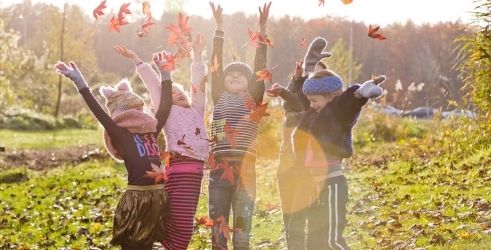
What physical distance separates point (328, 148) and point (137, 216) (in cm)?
151

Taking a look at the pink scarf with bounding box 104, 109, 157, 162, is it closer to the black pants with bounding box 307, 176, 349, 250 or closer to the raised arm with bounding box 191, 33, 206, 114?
the raised arm with bounding box 191, 33, 206, 114

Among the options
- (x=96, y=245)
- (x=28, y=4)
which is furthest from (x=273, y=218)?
(x=28, y=4)

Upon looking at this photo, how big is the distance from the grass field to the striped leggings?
2.65m

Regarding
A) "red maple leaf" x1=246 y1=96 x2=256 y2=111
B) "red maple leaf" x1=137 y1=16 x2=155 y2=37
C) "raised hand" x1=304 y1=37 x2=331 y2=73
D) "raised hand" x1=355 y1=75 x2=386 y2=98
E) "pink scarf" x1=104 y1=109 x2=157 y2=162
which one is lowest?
"pink scarf" x1=104 y1=109 x2=157 y2=162

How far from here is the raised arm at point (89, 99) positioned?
210 inches

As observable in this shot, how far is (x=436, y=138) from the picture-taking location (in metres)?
18.1

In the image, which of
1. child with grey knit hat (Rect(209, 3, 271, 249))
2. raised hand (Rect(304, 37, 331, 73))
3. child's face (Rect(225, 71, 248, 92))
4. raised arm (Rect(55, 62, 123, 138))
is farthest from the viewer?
raised hand (Rect(304, 37, 331, 73))

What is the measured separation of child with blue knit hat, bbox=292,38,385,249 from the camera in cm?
545

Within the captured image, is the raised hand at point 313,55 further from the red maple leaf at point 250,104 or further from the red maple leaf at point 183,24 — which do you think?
the red maple leaf at point 183,24

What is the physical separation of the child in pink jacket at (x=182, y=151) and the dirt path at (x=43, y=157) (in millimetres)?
13122

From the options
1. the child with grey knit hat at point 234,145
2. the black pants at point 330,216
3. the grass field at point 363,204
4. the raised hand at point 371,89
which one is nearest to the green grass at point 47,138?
the grass field at point 363,204

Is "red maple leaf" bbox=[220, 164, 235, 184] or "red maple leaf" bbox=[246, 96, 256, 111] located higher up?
"red maple leaf" bbox=[246, 96, 256, 111]

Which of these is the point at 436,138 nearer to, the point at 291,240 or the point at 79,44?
the point at 291,240

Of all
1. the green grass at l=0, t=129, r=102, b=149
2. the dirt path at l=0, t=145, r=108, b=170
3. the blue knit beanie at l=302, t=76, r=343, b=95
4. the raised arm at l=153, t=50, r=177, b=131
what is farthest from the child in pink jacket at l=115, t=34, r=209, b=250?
the green grass at l=0, t=129, r=102, b=149
